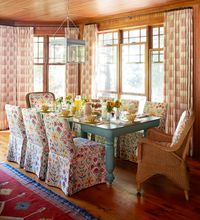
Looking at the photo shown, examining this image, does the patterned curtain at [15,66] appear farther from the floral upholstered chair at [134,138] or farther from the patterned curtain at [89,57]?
the floral upholstered chair at [134,138]

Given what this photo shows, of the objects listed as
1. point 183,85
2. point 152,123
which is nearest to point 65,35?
point 183,85

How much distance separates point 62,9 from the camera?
19.9 feet

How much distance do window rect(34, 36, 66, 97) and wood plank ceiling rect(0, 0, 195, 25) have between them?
24.7 inches

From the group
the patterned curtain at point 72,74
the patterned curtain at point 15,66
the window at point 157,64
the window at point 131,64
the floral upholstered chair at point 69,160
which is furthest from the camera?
the patterned curtain at point 72,74

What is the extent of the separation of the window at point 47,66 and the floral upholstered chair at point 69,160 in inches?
156

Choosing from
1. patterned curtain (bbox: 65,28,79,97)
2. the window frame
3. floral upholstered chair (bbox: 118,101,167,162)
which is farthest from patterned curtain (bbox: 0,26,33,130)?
floral upholstered chair (bbox: 118,101,167,162)

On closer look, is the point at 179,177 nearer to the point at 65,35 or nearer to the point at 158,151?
the point at 158,151

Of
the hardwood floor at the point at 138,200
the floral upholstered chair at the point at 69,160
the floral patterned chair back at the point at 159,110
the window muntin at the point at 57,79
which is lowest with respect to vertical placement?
the hardwood floor at the point at 138,200

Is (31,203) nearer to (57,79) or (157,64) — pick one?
(157,64)

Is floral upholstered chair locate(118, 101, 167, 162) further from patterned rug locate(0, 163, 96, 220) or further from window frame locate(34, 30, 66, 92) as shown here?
window frame locate(34, 30, 66, 92)

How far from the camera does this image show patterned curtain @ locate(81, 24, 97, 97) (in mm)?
7125

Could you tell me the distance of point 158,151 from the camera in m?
3.59

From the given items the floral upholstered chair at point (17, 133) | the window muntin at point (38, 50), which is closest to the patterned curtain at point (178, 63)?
the floral upholstered chair at point (17, 133)

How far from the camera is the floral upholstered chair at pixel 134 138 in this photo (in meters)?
4.89
